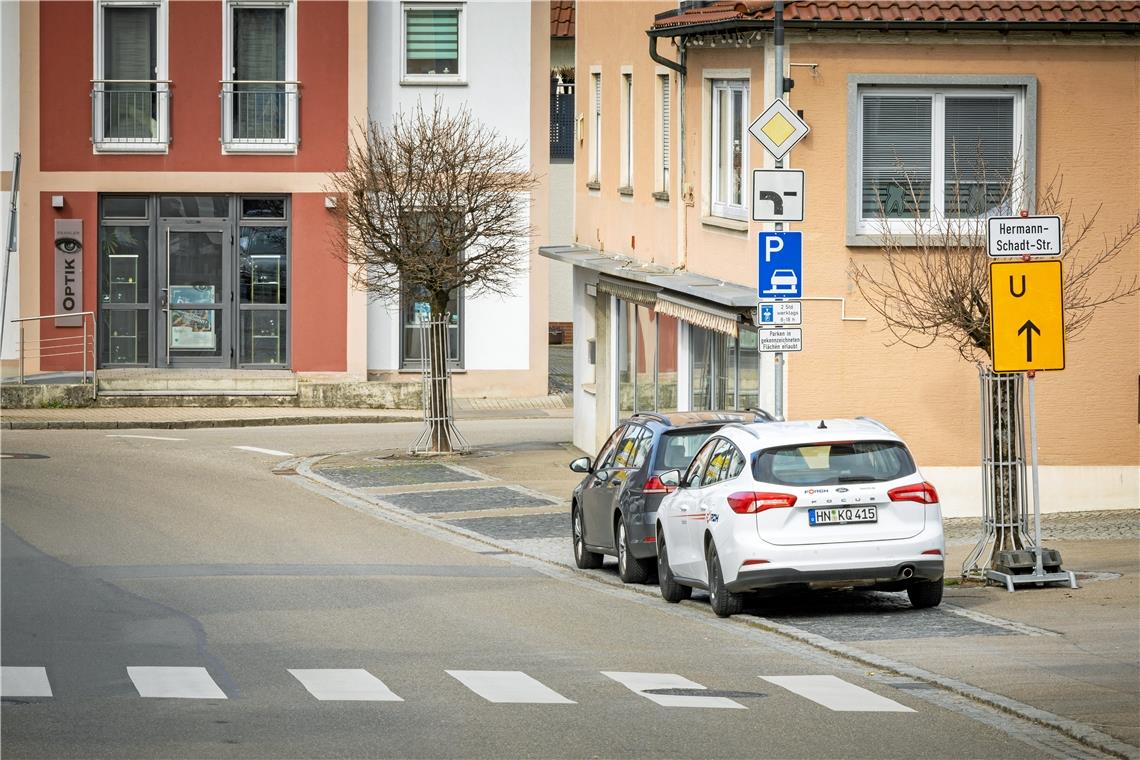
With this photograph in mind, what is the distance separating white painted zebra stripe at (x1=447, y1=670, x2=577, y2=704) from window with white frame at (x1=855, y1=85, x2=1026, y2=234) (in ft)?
35.6

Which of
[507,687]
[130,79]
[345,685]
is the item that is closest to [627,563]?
[507,687]

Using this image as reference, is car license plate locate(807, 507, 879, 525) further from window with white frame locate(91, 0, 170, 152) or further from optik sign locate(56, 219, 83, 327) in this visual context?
optik sign locate(56, 219, 83, 327)

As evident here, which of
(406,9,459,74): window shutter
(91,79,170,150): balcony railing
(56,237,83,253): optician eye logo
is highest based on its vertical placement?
(406,9,459,74): window shutter

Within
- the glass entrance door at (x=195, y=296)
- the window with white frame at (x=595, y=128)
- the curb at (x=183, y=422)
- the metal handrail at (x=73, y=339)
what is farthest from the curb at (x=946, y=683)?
the glass entrance door at (x=195, y=296)

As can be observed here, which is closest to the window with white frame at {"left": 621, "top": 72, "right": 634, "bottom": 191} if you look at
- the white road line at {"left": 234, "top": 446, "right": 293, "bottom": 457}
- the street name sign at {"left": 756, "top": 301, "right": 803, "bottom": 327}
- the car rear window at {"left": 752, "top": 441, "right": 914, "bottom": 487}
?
the white road line at {"left": 234, "top": 446, "right": 293, "bottom": 457}

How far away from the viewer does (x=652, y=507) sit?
58.0 ft

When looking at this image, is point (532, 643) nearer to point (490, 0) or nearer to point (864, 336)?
point (864, 336)

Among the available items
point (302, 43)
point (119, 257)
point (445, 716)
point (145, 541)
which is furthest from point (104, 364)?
point (445, 716)

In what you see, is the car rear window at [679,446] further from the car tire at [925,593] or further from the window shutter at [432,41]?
the window shutter at [432,41]

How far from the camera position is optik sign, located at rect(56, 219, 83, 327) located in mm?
39219

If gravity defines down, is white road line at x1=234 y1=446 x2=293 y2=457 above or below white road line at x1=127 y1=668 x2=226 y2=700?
above

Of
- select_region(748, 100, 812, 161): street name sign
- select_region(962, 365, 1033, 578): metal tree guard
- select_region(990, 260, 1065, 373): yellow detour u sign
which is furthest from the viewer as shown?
select_region(748, 100, 812, 161): street name sign

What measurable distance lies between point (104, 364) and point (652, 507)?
79.7 ft

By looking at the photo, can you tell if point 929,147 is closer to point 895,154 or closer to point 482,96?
point 895,154
